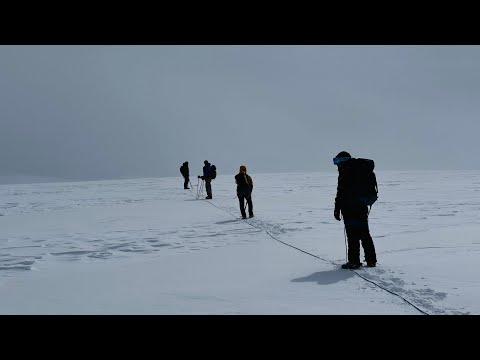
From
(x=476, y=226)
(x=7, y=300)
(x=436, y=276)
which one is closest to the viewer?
(x=7, y=300)

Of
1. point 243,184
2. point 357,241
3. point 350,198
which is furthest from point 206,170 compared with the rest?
point 357,241

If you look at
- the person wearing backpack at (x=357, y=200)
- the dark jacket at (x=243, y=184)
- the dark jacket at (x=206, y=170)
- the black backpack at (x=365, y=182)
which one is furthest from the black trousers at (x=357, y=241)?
the dark jacket at (x=206, y=170)

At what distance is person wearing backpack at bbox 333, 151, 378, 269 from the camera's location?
6.70 m

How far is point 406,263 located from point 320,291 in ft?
→ 7.61

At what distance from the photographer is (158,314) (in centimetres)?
444

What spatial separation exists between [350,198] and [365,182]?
1.15 feet

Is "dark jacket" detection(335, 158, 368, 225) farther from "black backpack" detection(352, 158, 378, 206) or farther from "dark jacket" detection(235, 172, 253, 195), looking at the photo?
"dark jacket" detection(235, 172, 253, 195)

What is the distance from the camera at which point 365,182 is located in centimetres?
675

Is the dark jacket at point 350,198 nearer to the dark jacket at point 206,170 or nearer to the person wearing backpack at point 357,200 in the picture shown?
the person wearing backpack at point 357,200

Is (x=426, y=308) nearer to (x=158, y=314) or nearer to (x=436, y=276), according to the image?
(x=436, y=276)

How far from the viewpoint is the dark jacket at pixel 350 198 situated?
6.74 m

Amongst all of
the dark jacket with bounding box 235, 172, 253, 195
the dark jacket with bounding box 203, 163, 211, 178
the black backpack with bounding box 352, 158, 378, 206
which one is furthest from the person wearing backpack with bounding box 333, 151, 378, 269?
the dark jacket with bounding box 203, 163, 211, 178

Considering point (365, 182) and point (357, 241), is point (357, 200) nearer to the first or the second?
point (365, 182)
